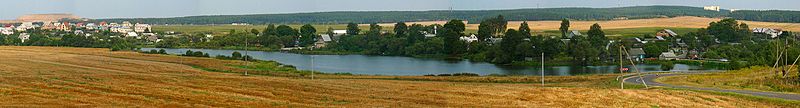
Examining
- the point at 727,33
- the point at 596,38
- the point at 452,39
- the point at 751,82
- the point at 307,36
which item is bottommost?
the point at 307,36

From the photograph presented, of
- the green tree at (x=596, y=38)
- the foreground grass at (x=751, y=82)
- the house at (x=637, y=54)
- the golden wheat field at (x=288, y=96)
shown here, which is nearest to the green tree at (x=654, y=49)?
the house at (x=637, y=54)

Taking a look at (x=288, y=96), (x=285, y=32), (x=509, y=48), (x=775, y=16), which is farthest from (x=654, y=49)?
(x=775, y=16)

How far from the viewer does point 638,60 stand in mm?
67688

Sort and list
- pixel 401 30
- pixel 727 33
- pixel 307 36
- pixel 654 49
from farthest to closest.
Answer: pixel 307 36 < pixel 401 30 < pixel 727 33 < pixel 654 49

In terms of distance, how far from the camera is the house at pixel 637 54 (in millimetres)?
68250

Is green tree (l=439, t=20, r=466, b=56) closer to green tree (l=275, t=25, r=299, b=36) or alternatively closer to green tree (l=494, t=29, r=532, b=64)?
green tree (l=494, t=29, r=532, b=64)

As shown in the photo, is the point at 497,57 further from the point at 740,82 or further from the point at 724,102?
the point at 724,102

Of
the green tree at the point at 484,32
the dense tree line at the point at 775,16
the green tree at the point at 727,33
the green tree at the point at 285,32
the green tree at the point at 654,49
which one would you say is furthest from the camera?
the dense tree line at the point at 775,16

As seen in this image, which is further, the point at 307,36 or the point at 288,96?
the point at 307,36

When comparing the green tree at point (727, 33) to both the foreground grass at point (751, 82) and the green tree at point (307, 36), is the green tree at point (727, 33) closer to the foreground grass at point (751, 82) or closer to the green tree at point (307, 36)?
the green tree at point (307, 36)

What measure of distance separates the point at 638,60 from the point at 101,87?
5415cm

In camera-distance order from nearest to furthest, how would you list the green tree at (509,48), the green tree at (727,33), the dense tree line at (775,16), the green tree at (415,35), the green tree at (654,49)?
the green tree at (509,48), the green tree at (654,49), the green tree at (727,33), the green tree at (415,35), the dense tree line at (775,16)

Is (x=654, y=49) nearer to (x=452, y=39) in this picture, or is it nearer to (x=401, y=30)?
(x=452, y=39)

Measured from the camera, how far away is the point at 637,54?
231 ft
